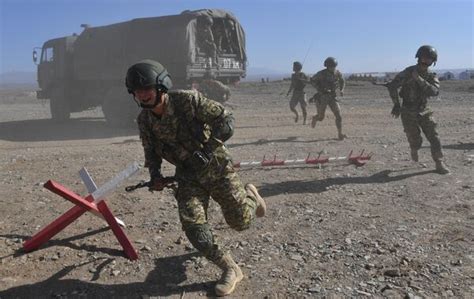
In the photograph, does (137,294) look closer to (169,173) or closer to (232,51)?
(169,173)

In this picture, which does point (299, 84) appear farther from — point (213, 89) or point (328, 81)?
point (213, 89)

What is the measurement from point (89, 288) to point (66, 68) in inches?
528

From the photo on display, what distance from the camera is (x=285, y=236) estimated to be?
15.4 ft

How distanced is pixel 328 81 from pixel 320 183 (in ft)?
15.6

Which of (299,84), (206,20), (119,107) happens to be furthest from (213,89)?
(119,107)

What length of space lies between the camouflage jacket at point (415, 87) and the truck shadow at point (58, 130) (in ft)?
24.2

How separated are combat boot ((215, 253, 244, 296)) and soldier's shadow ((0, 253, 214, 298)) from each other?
0.38 feet

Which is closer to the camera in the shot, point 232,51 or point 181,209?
point 181,209

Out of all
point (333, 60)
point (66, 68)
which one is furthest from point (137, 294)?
point (66, 68)

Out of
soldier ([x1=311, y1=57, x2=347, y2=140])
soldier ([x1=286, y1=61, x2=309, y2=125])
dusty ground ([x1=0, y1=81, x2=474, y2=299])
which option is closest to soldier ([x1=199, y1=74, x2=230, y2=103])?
soldier ([x1=286, y1=61, x2=309, y2=125])

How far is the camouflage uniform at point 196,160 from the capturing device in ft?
11.3

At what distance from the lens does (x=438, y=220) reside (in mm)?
5105

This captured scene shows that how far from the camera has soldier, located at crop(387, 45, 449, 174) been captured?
702cm

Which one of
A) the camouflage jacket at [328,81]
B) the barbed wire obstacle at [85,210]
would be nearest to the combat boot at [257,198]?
the barbed wire obstacle at [85,210]
